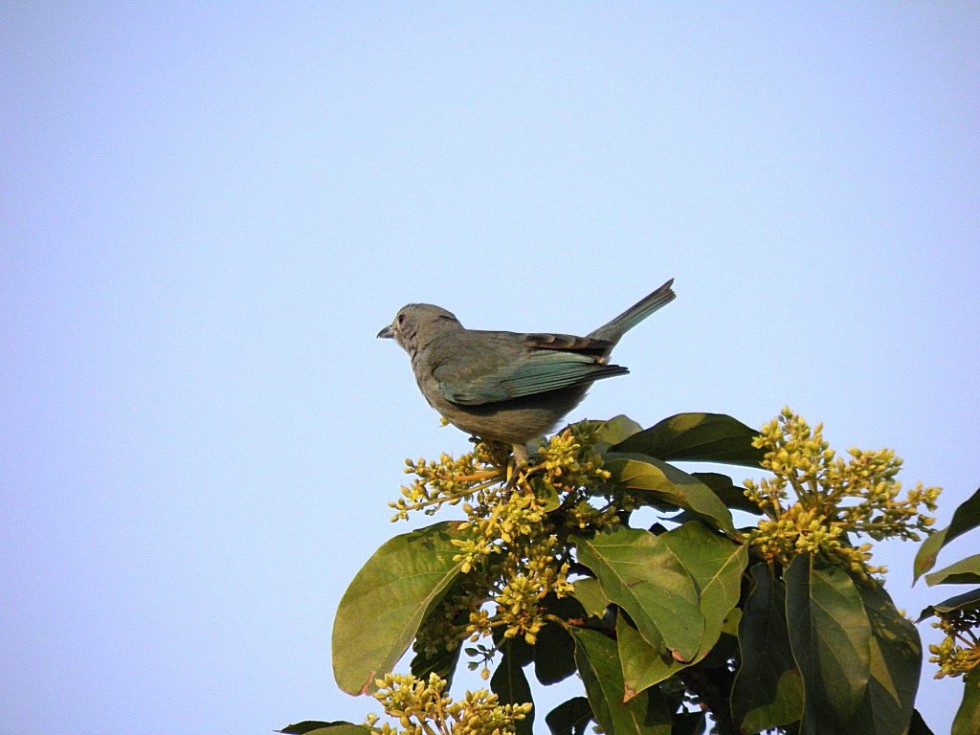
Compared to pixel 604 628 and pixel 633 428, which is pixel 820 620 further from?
pixel 633 428

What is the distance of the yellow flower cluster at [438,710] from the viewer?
3.34m

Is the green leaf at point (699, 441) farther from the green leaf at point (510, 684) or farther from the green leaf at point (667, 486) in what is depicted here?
the green leaf at point (510, 684)

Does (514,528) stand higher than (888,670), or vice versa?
(514,528)

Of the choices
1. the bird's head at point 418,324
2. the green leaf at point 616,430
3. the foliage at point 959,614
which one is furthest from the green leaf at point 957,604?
the bird's head at point 418,324

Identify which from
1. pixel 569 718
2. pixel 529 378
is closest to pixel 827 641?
pixel 569 718

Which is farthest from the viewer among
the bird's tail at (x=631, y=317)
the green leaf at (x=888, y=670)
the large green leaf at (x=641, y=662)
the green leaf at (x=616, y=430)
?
the bird's tail at (x=631, y=317)

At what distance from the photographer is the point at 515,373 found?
5.76m

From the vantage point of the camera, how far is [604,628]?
386cm

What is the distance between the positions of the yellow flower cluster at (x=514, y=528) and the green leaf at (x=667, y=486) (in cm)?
10

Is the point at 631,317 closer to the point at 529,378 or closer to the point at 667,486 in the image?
the point at 529,378

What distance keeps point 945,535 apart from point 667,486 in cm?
106

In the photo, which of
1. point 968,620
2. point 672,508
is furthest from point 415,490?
point 968,620

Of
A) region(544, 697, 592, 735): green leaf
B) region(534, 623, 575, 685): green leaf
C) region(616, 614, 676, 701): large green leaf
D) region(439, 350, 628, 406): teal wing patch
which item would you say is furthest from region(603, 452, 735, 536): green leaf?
region(439, 350, 628, 406): teal wing patch

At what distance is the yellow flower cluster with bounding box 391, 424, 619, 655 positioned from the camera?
3748mm
